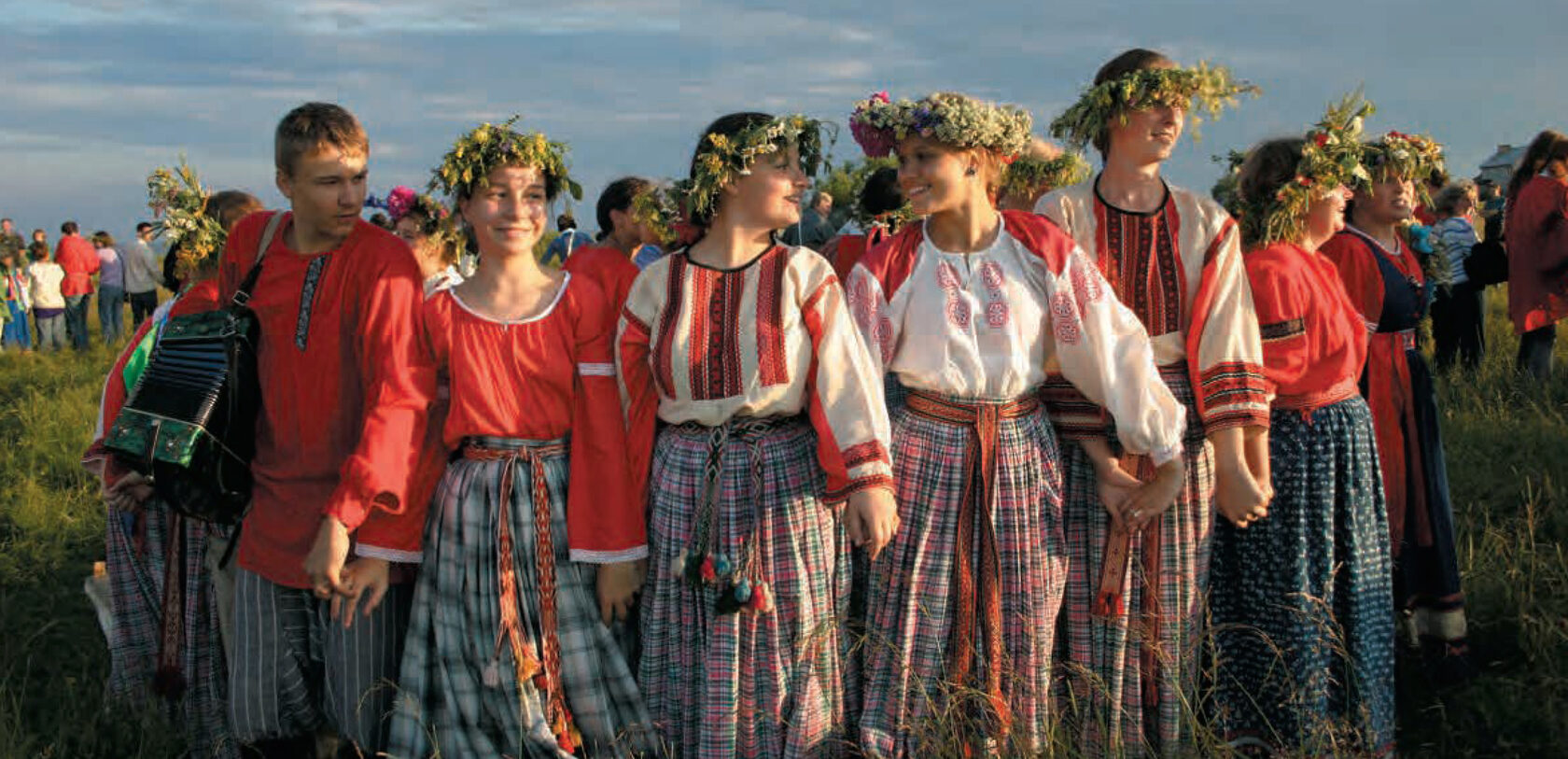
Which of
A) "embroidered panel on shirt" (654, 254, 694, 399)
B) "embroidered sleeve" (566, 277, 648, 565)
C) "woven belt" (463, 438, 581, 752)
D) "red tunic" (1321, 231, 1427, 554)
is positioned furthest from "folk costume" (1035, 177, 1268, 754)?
"woven belt" (463, 438, 581, 752)

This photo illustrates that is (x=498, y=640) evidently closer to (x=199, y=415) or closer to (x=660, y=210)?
(x=199, y=415)

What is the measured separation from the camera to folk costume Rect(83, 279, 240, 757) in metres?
3.91

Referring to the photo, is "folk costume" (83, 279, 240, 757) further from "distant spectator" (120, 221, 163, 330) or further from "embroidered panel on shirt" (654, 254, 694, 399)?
"distant spectator" (120, 221, 163, 330)

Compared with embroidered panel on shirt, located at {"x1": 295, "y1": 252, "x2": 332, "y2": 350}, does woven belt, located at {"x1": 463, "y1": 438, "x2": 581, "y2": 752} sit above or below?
below

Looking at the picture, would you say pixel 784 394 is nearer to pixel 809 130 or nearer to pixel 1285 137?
pixel 809 130

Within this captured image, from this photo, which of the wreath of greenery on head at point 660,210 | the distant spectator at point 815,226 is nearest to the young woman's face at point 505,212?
the wreath of greenery on head at point 660,210

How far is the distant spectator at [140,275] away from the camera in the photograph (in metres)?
15.2

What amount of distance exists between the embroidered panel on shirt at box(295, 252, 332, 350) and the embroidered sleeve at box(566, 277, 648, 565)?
76 cm

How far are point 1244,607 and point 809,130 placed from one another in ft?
6.40

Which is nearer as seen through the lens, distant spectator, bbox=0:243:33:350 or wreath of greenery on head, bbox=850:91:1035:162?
wreath of greenery on head, bbox=850:91:1035:162

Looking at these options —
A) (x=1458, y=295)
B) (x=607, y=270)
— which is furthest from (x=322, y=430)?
(x=1458, y=295)

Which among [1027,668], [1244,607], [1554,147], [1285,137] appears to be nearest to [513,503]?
[1027,668]

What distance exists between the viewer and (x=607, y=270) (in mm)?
3516

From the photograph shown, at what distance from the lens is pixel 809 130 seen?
3428 mm
